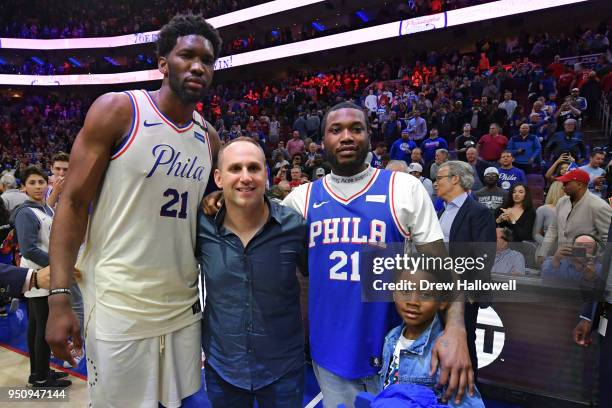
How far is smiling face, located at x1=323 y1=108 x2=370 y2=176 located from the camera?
5.70 feet

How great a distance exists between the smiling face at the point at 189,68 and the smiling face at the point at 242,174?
27 cm

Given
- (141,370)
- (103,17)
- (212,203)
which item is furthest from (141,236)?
(103,17)

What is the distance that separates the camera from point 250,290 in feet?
5.49

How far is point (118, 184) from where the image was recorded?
1636mm

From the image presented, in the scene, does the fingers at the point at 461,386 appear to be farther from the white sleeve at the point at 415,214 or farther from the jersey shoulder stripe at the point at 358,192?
the jersey shoulder stripe at the point at 358,192

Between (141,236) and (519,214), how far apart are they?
4405 millimetres

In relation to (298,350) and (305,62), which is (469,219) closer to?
(298,350)

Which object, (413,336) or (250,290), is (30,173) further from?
(413,336)

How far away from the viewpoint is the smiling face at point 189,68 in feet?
5.71

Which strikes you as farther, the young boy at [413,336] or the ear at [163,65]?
the ear at [163,65]

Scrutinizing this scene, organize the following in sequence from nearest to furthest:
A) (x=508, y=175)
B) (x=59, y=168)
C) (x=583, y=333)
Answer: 1. (x=583, y=333)
2. (x=59, y=168)
3. (x=508, y=175)

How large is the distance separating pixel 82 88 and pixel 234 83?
1204 centimetres

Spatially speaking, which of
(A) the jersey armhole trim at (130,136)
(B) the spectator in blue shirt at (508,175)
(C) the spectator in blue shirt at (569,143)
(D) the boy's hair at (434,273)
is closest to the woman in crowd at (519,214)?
(B) the spectator in blue shirt at (508,175)

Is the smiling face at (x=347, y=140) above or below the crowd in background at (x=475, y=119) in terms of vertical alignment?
below
